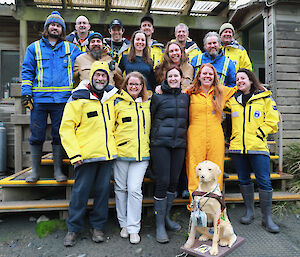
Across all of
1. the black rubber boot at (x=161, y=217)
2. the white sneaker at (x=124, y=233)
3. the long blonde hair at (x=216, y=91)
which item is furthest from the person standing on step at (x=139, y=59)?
the white sneaker at (x=124, y=233)

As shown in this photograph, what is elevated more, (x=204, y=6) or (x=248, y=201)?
(x=204, y=6)

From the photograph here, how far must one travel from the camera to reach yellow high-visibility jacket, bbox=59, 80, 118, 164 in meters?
2.93

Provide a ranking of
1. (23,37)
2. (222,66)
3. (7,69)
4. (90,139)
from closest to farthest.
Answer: (90,139)
(222,66)
(23,37)
(7,69)

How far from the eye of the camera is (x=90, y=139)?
300cm

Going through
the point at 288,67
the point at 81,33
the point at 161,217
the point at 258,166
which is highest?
the point at 81,33

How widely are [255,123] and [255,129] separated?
79mm

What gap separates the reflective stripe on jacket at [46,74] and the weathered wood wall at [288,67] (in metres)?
4.30

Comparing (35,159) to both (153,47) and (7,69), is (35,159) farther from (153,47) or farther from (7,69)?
(7,69)

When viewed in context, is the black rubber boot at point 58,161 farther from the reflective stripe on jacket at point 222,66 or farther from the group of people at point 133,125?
the reflective stripe on jacket at point 222,66

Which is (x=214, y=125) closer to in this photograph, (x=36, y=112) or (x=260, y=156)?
(x=260, y=156)

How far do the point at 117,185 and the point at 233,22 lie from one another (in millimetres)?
5915

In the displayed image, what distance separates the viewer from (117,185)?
10.7ft

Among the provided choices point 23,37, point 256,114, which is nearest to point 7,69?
point 23,37

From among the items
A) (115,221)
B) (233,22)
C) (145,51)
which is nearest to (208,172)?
(115,221)
